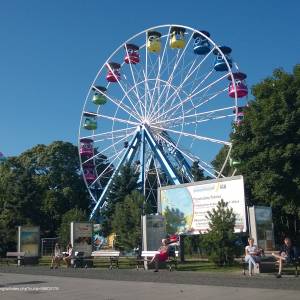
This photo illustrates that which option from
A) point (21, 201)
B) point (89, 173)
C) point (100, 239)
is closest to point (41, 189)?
point (21, 201)

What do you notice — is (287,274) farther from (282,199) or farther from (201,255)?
(201,255)

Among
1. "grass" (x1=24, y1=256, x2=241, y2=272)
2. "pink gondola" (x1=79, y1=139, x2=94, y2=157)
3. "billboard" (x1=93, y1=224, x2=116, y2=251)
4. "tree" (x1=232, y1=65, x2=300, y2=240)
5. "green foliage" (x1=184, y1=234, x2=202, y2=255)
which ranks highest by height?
"pink gondola" (x1=79, y1=139, x2=94, y2=157)

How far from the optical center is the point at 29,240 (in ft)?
116

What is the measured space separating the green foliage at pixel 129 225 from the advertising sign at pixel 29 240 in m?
5.27

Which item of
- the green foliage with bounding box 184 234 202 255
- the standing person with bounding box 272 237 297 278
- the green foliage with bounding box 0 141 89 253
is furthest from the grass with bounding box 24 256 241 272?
the green foliage with bounding box 0 141 89 253

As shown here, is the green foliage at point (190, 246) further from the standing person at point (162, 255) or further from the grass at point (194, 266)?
the standing person at point (162, 255)

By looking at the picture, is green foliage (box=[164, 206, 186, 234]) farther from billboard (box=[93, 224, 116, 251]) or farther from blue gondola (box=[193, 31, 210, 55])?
blue gondola (box=[193, 31, 210, 55])

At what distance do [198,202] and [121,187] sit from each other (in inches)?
933

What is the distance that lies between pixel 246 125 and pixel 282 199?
4.30 m

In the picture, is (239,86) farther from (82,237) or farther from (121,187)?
(82,237)

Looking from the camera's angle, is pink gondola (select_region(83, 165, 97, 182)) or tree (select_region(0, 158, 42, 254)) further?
pink gondola (select_region(83, 165, 97, 182))

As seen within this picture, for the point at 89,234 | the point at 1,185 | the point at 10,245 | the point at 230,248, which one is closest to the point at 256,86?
the point at 230,248

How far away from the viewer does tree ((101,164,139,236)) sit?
5312cm

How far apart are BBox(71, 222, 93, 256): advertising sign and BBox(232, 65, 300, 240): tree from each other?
415 inches
